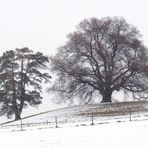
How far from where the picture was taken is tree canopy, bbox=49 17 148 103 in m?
56.7

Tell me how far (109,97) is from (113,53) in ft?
20.6

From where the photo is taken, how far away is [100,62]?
5856 centimetres

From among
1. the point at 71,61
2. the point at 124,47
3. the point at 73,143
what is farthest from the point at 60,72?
the point at 73,143

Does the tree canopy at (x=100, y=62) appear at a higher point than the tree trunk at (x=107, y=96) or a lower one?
higher

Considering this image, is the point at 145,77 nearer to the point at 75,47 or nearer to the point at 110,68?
the point at 110,68

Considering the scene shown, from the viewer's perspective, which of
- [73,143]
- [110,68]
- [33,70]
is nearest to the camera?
[73,143]

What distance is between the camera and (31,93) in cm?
6009

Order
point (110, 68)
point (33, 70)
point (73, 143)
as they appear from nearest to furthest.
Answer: point (73, 143), point (110, 68), point (33, 70)

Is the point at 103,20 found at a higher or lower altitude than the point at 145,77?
higher

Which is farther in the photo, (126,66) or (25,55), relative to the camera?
(25,55)

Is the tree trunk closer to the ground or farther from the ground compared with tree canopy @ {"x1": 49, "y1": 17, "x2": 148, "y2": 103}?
closer to the ground

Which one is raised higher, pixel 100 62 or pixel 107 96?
pixel 100 62

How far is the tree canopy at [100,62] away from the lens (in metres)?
56.7

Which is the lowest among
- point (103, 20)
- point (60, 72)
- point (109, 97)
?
point (109, 97)
